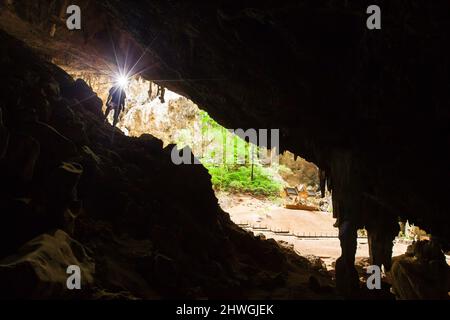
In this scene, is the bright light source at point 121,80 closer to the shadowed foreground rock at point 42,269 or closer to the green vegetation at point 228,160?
the shadowed foreground rock at point 42,269

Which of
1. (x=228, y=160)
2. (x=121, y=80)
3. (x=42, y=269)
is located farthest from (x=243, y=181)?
(x=42, y=269)

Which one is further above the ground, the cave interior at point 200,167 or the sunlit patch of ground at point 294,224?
the cave interior at point 200,167

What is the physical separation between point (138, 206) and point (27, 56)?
16.2 feet

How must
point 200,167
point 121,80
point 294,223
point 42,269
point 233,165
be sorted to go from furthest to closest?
point 233,165 < point 294,223 < point 121,80 < point 200,167 < point 42,269

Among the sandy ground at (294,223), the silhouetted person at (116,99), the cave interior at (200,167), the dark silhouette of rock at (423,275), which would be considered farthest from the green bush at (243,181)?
the dark silhouette of rock at (423,275)

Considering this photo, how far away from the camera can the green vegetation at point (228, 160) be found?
92.1 feet

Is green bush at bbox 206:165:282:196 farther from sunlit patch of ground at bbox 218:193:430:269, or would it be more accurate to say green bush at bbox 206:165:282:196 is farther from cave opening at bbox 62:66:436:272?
sunlit patch of ground at bbox 218:193:430:269

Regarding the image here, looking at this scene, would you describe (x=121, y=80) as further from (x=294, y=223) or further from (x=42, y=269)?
(x=294, y=223)

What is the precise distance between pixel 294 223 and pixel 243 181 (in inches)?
304

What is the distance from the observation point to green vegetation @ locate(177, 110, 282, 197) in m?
28.1

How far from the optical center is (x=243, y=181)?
2838 cm

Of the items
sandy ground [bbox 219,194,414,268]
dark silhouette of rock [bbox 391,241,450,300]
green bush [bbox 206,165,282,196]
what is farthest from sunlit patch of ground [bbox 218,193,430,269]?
dark silhouette of rock [bbox 391,241,450,300]
